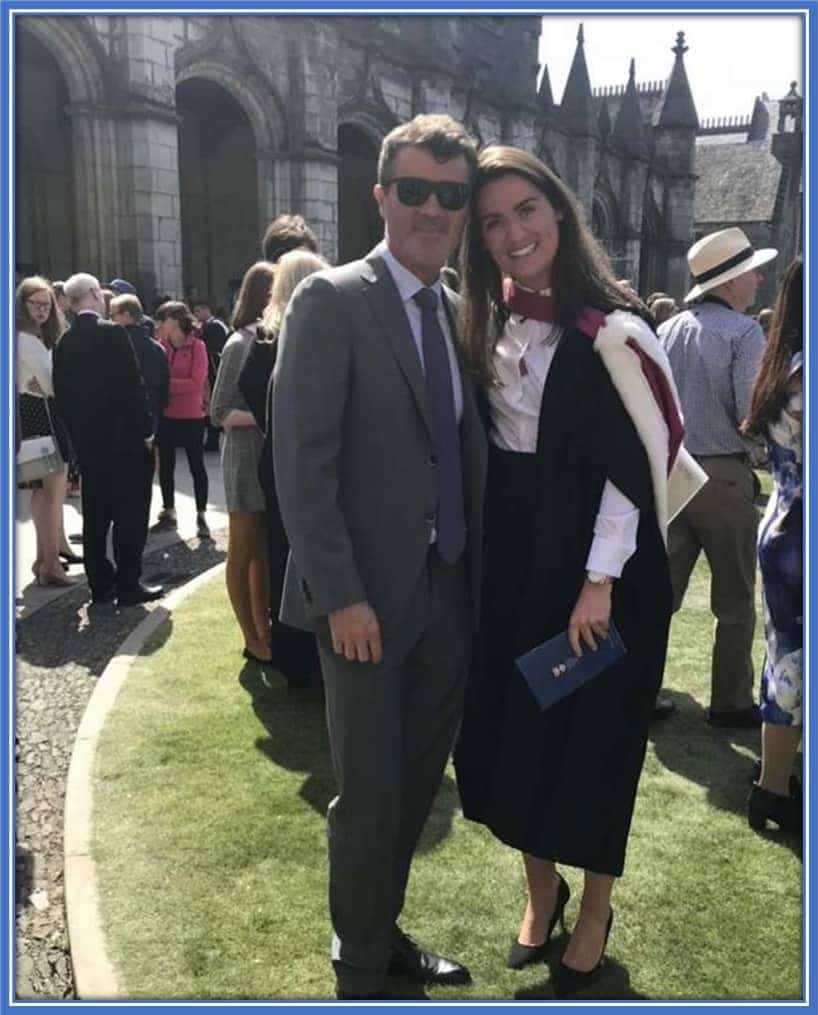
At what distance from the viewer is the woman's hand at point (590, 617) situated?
2.50 meters

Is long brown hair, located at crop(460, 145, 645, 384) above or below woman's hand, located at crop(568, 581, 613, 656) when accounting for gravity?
above

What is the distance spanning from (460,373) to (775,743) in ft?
6.46

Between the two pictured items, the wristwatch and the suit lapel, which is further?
the wristwatch

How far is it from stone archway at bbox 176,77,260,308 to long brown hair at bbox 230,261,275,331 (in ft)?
58.4

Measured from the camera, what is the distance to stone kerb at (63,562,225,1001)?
8.80ft

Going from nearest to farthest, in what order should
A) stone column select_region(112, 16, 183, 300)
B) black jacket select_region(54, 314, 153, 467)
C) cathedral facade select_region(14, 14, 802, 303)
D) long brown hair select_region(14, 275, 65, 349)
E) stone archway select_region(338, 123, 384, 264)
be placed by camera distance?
black jacket select_region(54, 314, 153, 467), long brown hair select_region(14, 275, 65, 349), stone column select_region(112, 16, 183, 300), cathedral facade select_region(14, 14, 802, 303), stone archway select_region(338, 123, 384, 264)

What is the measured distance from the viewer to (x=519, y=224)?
2512mm

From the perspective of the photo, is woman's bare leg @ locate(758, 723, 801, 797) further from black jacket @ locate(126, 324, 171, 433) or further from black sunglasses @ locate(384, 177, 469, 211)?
black jacket @ locate(126, 324, 171, 433)

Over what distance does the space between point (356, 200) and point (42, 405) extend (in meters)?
19.5

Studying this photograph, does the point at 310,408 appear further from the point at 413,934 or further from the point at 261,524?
the point at 261,524

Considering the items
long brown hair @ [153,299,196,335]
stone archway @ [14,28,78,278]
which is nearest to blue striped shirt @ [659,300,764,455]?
long brown hair @ [153,299,196,335]

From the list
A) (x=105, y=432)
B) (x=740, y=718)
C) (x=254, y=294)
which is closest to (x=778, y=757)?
(x=740, y=718)

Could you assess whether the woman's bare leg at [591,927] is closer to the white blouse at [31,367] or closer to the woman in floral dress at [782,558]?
the woman in floral dress at [782,558]

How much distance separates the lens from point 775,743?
11.5ft
